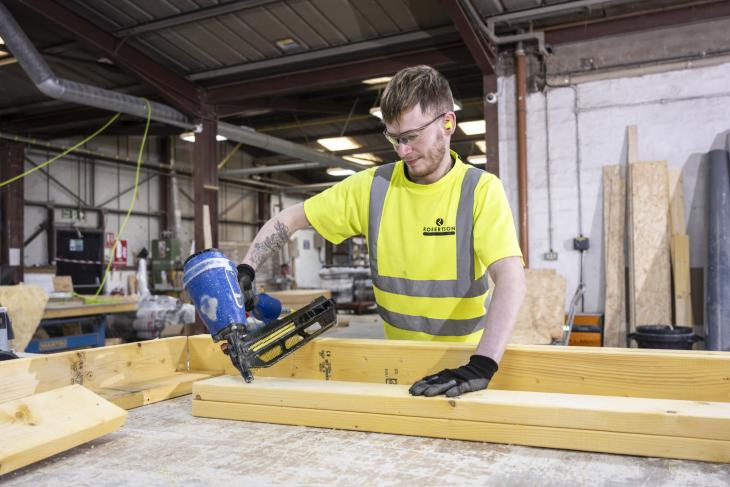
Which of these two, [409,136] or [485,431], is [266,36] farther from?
[485,431]

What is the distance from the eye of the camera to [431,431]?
151 cm

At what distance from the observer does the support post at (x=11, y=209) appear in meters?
11.2

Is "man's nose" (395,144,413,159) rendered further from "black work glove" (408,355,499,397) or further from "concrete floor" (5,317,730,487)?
"concrete floor" (5,317,730,487)

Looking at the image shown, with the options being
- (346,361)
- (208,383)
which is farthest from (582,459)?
(208,383)

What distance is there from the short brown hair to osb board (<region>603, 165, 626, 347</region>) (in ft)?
15.4

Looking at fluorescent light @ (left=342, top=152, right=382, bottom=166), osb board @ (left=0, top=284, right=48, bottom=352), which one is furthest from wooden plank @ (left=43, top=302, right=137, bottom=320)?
fluorescent light @ (left=342, top=152, right=382, bottom=166)

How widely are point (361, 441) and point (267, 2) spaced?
5.35m

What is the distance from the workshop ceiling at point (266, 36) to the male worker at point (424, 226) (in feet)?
12.0

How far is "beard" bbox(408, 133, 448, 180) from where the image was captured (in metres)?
2.03

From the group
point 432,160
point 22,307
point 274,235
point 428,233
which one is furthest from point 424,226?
point 22,307

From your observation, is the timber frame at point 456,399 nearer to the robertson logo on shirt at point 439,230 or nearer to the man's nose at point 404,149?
the robertson logo on shirt at point 439,230

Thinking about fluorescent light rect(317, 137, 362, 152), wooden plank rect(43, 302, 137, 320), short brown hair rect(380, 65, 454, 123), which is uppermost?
fluorescent light rect(317, 137, 362, 152)

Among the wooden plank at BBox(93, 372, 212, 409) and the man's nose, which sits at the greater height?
the man's nose

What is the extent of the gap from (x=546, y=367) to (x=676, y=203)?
4897 mm
